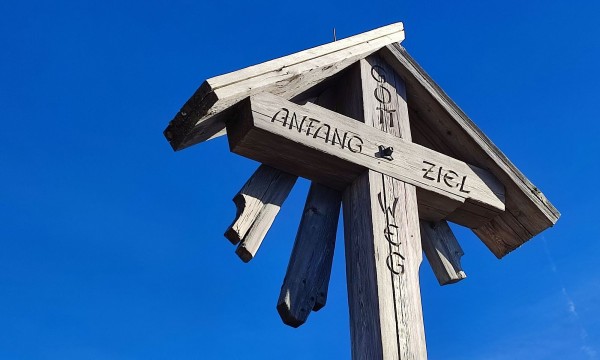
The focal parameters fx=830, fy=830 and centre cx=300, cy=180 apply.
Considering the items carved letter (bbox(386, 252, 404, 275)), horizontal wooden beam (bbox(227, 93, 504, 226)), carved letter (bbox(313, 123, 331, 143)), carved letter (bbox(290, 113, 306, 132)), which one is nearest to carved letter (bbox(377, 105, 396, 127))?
horizontal wooden beam (bbox(227, 93, 504, 226))

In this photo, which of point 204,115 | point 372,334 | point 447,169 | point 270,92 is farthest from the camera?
point 447,169

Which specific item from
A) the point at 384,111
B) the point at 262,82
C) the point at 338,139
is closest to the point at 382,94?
the point at 384,111

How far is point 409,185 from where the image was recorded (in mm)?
4297

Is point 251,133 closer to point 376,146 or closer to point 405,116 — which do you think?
point 376,146

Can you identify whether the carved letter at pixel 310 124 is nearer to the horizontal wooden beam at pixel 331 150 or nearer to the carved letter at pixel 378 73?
the horizontal wooden beam at pixel 331 150

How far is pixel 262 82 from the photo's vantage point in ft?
13.4

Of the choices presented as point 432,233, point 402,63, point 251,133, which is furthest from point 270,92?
point 432,233

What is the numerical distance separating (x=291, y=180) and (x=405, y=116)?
83cm

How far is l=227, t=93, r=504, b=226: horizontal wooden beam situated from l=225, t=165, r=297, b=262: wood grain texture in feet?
0.23

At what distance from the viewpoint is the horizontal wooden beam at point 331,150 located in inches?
160

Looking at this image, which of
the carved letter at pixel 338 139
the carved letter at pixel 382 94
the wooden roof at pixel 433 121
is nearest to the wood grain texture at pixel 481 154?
the wooden roof at pixel 433 121

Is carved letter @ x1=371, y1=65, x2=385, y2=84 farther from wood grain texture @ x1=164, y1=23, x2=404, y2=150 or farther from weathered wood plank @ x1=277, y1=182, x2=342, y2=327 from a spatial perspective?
weathered wood plank @ x1=277, y1=182, x2=342, y2=327

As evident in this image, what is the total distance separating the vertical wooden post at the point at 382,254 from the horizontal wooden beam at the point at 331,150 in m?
0.07

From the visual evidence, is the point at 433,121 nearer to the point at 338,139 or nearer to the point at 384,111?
the point at 384,111
